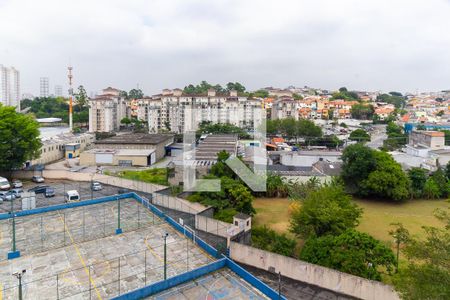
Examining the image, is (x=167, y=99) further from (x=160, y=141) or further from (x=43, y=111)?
(x=43, y=111)

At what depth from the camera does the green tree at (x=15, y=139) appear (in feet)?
80.2

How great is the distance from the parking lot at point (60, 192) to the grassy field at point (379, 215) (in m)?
9.45

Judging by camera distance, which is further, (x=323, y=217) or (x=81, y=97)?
(x=81, y=97)

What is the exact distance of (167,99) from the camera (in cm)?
5406

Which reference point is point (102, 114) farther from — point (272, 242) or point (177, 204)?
point (272, 242)

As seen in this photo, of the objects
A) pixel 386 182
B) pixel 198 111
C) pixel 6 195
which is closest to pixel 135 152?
pixel 6 195

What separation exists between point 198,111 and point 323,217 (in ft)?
131

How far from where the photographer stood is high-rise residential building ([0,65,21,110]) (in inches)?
3083

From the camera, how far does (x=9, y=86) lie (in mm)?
81000

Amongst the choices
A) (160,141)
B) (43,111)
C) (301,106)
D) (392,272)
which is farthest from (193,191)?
(43,111)

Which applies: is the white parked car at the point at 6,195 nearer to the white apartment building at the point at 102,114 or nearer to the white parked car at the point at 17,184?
the white parked car at the point at 17,184

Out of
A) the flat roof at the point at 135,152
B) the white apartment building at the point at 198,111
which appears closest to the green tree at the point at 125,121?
the white apartment building at the point at 198,111

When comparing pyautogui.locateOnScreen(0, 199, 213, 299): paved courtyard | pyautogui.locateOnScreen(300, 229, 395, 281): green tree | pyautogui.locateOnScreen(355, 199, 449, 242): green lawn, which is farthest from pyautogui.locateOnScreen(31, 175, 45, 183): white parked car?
pyautogui.locateOnScreen(355, 199, 449, 242): green lawn

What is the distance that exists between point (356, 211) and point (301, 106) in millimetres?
55671
